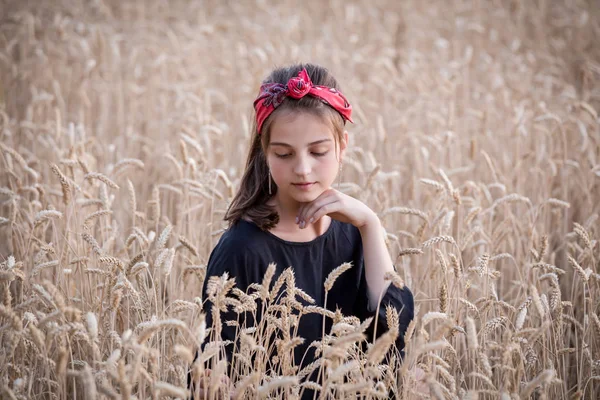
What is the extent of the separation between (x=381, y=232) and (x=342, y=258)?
210mm

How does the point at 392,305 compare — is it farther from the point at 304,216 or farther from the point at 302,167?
the point at 302,167

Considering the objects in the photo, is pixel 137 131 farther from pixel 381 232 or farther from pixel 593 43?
pixel 593 43

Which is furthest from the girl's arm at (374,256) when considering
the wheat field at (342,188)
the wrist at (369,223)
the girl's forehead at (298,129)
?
the girl's forehead at (298,129)

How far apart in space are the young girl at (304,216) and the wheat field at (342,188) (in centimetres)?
16

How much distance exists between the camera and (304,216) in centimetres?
241

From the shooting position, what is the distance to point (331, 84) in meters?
2.55

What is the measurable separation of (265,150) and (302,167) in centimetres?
24

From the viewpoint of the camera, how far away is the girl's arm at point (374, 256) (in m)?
2.51

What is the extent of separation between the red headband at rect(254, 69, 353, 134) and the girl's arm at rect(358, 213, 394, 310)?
0.46m

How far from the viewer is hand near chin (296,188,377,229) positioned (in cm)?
238

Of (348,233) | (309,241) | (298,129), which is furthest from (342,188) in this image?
(298,129)

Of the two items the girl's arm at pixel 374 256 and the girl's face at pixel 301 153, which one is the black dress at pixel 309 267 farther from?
the girl's face at pixel 301 153

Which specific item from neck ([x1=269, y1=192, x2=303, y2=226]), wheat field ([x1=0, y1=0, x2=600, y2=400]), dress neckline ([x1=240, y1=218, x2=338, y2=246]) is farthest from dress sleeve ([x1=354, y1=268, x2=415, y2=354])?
neck ([x1=269, y1=192, x2=303, y2=226])

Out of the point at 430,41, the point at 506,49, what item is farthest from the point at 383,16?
the point at 506,49
